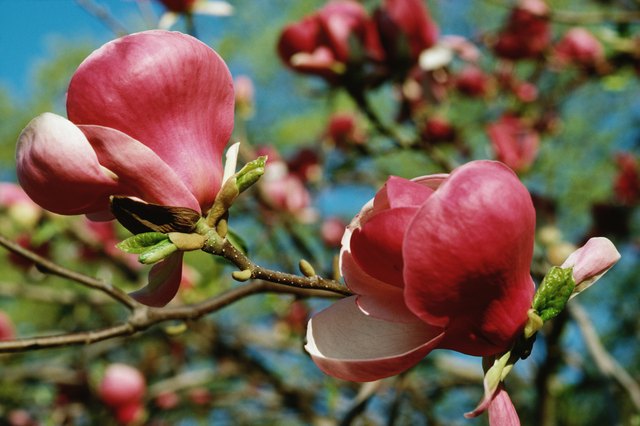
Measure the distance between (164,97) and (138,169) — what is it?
2.2 inches

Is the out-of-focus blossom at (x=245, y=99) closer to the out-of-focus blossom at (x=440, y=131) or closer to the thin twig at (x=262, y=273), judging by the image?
the out-of-focus blossom at (x=440, y=131)

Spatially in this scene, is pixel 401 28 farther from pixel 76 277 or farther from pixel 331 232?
pixel 331 232

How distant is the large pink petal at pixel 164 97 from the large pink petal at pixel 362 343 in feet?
0.45

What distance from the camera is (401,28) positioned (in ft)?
4.15

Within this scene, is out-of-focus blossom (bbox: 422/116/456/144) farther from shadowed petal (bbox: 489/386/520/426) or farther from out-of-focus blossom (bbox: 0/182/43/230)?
shadowed petal (bbox: 489/386/520/426)

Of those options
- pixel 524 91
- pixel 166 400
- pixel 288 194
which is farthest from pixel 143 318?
pixel 524 91

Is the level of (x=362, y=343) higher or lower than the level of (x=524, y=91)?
higher

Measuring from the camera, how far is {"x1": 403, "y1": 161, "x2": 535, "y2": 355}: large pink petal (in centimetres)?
41

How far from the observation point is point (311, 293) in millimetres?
722

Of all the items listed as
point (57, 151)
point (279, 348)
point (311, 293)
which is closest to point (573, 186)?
point (279, 348)

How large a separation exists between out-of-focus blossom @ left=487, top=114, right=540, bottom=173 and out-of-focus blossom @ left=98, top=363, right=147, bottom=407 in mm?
1093

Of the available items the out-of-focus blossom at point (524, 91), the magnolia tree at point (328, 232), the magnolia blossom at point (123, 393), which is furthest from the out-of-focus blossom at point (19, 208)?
the out-of-focus blossom at point (524, 91)

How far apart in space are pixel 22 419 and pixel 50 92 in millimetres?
5767

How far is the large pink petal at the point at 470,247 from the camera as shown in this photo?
0.41 m
